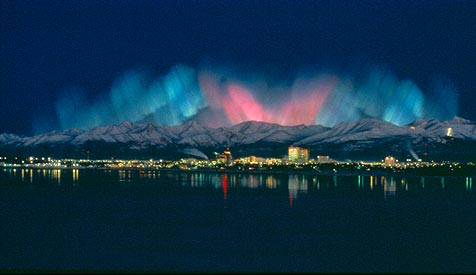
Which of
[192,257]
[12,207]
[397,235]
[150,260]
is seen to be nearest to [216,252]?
[192,257]

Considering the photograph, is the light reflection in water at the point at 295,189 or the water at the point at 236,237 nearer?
the water at the point at 236,237

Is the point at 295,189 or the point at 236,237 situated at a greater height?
the point at 236,237

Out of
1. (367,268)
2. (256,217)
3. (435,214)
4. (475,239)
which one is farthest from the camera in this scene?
(435,214)

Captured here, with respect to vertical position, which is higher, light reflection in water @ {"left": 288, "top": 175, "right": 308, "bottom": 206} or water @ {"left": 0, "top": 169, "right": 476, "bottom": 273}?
water @ {"left": 0, "top": 169, "right": 476, "bottom": 273}

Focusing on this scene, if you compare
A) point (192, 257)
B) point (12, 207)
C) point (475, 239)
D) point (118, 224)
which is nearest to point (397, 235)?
point (475, 239)

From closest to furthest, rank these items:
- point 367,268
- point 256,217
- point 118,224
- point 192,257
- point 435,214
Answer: point 367,268 → point 192,257 → point 118,224 → point 256,217 → point 435,214

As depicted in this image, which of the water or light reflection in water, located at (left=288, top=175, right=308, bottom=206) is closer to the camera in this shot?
the water

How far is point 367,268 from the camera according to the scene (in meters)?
30.9

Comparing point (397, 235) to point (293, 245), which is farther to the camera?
point (397, 235)

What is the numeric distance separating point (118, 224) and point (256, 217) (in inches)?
496

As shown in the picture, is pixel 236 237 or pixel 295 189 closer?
pixel 236 237

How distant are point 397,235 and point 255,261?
14.7 metres

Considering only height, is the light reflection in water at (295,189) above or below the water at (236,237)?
below

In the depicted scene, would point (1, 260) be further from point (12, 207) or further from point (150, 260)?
point (12, 207)
